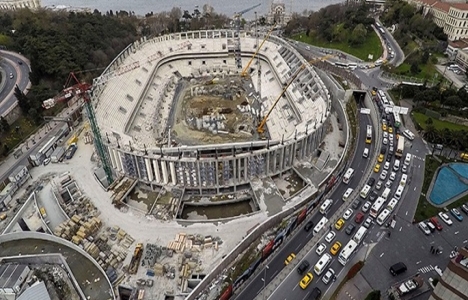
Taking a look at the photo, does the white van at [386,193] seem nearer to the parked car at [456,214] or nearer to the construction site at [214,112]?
the parked car at [456,214]

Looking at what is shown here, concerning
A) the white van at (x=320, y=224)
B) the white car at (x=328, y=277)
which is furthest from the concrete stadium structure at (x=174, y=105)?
the white car at (x=328, y=277)

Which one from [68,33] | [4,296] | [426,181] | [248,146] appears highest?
[68,33]

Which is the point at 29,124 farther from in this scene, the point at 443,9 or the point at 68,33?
the point at 443,9

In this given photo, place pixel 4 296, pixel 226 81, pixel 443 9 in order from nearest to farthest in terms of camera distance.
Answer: pixel 4 296 → pixel 226 81 → pixel 443 9

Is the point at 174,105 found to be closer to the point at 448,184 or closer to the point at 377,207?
the point at 377,207

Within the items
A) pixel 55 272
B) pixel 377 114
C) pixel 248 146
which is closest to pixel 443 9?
pixel 377 114

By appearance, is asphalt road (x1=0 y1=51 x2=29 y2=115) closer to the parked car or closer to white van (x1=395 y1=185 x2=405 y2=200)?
white van (x1=395 y1=185 x2=405 y2=200)

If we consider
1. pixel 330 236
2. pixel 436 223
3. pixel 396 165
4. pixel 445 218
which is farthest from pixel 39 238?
pixel 445 218
